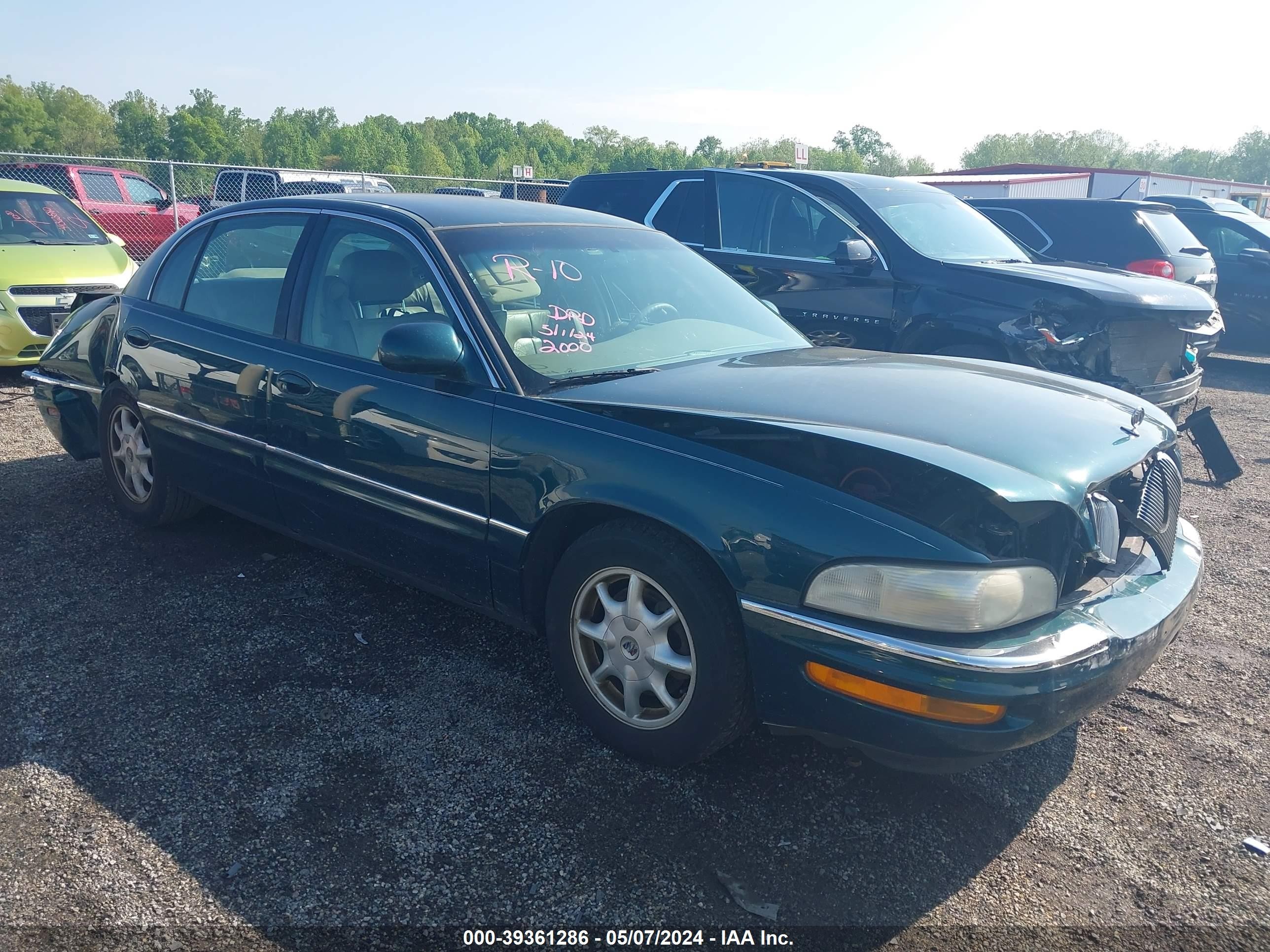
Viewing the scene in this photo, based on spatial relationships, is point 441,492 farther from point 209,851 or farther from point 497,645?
point 209,851

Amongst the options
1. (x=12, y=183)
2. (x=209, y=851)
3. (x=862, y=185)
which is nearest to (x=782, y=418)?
(x=209, y=851)

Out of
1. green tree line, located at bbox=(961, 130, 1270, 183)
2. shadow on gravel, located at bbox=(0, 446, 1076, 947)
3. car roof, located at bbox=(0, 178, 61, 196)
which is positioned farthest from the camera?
green tree line, located at bbox=(961, 130, 1270, 183)

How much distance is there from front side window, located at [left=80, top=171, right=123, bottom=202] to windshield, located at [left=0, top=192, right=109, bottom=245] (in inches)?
250

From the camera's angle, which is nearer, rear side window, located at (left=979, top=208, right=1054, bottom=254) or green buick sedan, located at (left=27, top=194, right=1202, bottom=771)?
green buick sedan, located at (left=27, top=194, right=1202, bottom=771)

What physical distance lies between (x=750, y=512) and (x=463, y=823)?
3.77ft

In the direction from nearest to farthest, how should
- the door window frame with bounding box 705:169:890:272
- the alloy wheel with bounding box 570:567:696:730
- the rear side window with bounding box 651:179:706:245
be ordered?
the alloy wheel with bounding box 570:567:696:730, the door window frame with bounding box 705:169:890:272, the rear side window with bounding box 651:179:706:245

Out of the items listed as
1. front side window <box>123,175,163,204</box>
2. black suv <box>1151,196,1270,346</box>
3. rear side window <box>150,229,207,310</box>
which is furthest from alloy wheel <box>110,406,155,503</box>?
front side window <box>123,175,163,204</box>

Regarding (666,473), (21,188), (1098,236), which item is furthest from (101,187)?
(666,473)

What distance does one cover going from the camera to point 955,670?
224 cm

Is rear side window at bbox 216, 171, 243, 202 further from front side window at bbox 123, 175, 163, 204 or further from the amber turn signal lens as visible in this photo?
the amber turn signal lens

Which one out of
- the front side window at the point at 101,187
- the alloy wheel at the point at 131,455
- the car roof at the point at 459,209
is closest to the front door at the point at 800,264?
the car roof at the point at 459,209

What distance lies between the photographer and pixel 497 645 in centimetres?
370

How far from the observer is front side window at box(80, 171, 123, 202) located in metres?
15.0

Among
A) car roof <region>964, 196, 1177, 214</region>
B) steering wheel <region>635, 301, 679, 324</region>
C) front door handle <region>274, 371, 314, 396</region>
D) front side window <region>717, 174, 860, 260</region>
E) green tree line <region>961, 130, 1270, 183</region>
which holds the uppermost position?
green tree line <region>961, 130, 1270, 183</region>
